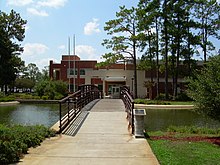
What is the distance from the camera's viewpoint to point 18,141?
24.5 feet

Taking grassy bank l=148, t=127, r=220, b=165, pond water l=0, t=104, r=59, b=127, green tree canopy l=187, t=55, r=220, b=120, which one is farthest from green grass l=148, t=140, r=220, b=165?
Result: pond water l=0, t=104, r=59, b=127

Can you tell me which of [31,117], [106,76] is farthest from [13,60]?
[31,117]

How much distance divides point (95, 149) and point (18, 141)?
1984 mm

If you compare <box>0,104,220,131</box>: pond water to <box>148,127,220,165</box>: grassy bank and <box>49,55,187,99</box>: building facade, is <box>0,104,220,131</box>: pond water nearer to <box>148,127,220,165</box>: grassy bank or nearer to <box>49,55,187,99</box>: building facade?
<box>148,127,220,165</box>: grassy bank

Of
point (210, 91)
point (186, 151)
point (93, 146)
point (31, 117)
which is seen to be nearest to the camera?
point (186, 151)

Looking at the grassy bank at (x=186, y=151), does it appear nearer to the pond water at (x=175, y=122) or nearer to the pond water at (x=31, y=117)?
the pond water at (x=175, y=122)

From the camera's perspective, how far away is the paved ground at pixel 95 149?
6785 millimetres

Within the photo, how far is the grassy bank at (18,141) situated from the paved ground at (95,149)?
21cm

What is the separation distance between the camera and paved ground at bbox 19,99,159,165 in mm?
6785

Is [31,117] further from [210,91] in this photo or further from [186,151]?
[186,151]

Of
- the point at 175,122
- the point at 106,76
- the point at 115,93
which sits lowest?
the point at 175,122

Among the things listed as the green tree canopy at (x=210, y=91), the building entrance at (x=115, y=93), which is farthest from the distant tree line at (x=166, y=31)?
the green tree canopy at (x=210, y=91)

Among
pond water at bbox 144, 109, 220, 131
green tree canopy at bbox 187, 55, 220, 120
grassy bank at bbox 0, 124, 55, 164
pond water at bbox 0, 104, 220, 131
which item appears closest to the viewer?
grassy bank at bbox 0, 124, 55, 164

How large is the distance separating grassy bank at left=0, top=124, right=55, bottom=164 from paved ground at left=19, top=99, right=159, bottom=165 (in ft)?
0.69
